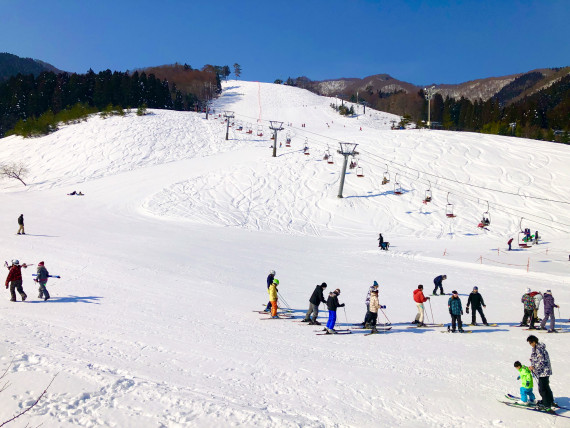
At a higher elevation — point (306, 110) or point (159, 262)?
point (306, 110)

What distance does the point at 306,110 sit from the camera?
4038 inches

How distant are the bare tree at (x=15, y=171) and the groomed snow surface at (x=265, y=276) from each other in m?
2.00

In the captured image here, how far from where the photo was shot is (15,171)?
45.7 m

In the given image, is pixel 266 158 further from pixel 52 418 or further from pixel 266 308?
pixel 52 418

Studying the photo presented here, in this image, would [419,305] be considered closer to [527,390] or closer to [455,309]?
[455,309]

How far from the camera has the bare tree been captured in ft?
146

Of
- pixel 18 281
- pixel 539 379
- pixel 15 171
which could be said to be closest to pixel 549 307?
pixel 539 379

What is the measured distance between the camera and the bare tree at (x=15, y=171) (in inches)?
1752

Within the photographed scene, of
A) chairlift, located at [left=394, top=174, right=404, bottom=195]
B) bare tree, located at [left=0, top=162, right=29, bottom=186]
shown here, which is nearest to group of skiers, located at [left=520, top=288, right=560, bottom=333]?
chairlift, located at [left=394, top=174, right=404, bottom=195]

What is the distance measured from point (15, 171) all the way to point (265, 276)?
4145 centimetres

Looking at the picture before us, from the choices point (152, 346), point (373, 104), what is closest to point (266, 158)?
point (152, 346)

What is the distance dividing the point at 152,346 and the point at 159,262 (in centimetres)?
1040

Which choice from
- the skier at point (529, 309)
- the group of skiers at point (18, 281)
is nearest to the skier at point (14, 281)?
the group of skiers at point (18, 281)

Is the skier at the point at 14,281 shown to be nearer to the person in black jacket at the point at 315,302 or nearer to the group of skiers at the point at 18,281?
the group of skiers at the point at 18,281
